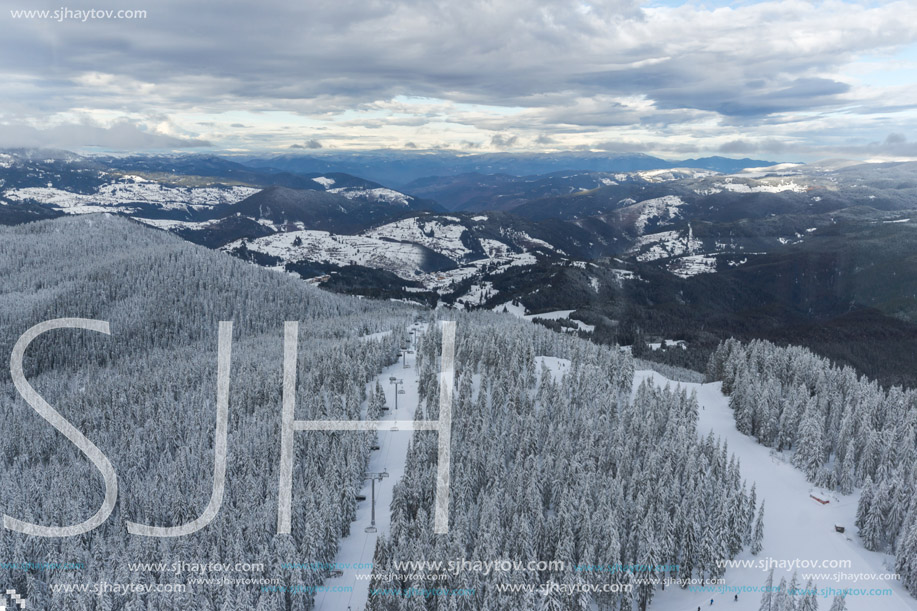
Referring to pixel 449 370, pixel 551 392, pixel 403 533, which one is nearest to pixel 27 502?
pixel 403 533

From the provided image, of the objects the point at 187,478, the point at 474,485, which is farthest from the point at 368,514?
the point at 187,478

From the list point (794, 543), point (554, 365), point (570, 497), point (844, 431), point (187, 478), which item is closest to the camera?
point (570, 497)

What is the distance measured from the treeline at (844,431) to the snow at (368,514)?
237 ft

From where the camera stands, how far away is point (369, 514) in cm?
8688

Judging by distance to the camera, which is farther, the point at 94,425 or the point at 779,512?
the point at 94,425

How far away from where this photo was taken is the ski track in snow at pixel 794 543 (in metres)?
69.6

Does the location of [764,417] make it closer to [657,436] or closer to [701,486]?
[657,436]

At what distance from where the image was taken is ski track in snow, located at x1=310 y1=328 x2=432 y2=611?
68.9m

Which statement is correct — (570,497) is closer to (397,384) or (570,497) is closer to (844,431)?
(844,431)

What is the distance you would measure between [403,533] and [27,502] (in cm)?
7374

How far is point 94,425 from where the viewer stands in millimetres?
142625

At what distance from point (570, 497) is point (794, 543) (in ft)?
118

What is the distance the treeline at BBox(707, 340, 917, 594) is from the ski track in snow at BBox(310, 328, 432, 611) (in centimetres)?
7215
